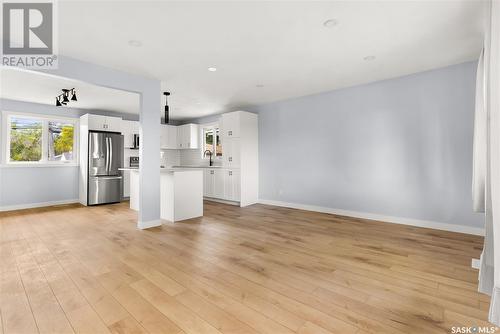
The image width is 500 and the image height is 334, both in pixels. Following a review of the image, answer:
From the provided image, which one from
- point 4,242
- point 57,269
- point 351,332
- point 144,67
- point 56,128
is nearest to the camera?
point 351,332

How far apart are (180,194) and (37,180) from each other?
3.96m

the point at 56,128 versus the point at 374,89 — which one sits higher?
the point at 374,89

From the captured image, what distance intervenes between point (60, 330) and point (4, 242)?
8.83 ft

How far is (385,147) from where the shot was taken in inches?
161

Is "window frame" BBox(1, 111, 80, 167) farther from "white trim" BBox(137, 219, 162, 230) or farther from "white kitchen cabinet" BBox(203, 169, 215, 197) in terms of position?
"white trim" BBox(137, 219, 162, 230)

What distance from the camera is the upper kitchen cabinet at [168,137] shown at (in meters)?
7.38

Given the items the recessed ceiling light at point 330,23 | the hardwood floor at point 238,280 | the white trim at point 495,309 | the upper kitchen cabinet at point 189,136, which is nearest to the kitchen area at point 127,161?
the upper kitchen cabinet at point 189,136

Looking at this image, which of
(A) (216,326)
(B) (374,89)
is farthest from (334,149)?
(A) (216,326)

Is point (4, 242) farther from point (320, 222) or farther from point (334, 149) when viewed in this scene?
point (334, 149)

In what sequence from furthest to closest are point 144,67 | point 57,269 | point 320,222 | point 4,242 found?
point 320,222
point 144,67
point 4,242
point 57,269

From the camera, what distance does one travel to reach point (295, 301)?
180 cm

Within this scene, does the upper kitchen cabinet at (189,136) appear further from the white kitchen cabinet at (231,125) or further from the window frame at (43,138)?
the window frame at (43,138)

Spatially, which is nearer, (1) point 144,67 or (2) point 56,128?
(1) point 144,67

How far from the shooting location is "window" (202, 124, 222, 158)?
687cm
